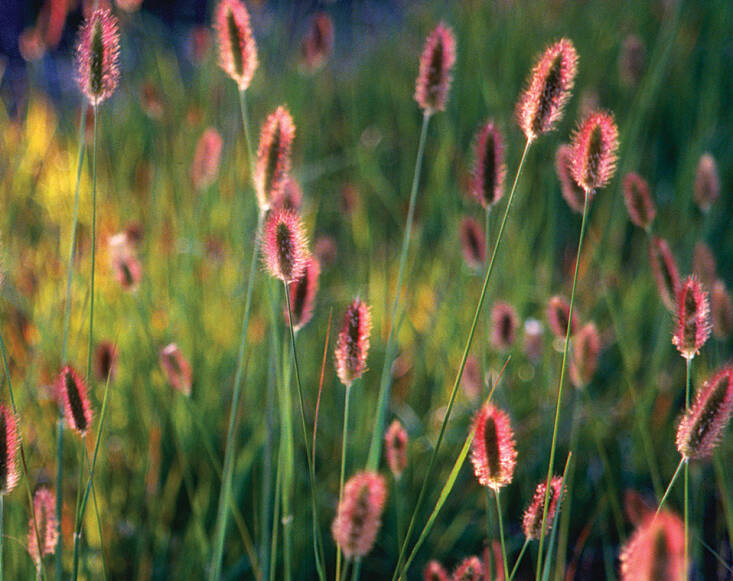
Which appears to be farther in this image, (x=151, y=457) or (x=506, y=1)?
(x=506, y=1)

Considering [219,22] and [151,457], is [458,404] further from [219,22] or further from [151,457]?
[219,22]

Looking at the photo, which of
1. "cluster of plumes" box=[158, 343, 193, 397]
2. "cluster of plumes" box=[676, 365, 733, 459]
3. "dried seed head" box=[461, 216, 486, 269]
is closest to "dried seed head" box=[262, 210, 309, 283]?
"cluster of plumes" box=[158, 343, 193, 397]

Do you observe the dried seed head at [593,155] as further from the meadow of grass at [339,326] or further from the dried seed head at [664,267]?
the dried seed head at [664,267]

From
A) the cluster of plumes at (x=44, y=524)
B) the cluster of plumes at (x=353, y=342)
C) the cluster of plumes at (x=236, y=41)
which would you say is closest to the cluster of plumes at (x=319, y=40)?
the cluster of plumes at (x=236, y=41)

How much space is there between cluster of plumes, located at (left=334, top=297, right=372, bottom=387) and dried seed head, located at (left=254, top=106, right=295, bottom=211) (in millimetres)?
232

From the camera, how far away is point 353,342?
91 cm

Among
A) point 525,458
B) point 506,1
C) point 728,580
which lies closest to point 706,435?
point 728,580

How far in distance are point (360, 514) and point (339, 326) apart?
124 cm

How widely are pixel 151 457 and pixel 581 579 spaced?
36.9 inches

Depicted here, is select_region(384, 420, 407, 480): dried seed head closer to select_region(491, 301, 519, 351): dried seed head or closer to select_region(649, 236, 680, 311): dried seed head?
select_region(491, 301, 519, 351): dried seed head

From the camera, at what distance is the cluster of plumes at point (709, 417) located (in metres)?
0.84

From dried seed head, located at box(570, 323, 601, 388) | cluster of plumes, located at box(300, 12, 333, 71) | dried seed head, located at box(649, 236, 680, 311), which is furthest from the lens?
cluster of plumes, located at box(300, 12, 333, 71)

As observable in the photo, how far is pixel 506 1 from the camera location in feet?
13.2

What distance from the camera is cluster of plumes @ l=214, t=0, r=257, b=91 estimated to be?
42.7 inches
